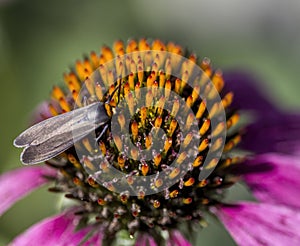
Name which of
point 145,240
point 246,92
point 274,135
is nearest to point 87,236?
point 145,240

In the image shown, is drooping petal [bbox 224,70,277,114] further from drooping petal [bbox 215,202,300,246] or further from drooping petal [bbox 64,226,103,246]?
drooping petal [bbox 64,226,103,246]

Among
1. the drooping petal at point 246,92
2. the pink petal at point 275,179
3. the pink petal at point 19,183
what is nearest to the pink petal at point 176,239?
the pink petal at point 275,179

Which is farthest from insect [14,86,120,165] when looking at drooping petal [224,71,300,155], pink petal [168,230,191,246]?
drooping petal [224,71,300,155]

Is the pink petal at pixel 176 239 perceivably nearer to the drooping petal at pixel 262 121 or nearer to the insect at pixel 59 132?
the insect at pixel 59 132

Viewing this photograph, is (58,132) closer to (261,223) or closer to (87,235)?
(87,235)

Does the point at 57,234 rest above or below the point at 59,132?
below
